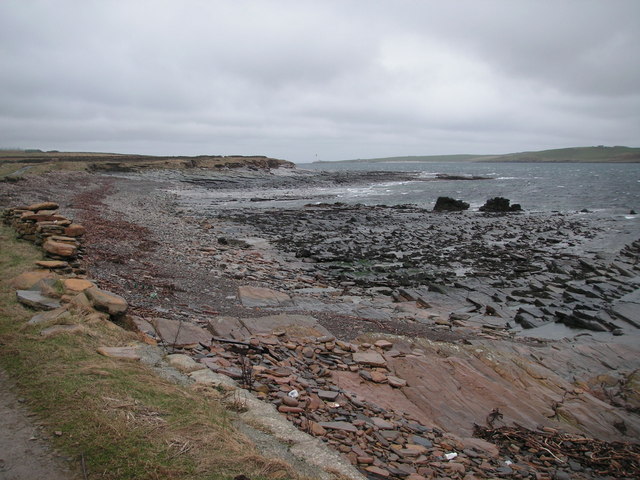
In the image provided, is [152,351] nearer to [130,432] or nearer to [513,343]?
[130,432]

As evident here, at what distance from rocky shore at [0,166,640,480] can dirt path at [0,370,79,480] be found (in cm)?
242

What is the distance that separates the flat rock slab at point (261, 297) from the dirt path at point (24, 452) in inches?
323

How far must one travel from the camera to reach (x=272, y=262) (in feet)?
67.6

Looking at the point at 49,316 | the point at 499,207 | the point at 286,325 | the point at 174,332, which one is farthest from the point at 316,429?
the point at 499,207

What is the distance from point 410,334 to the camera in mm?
11906

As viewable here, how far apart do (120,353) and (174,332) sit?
188 cm

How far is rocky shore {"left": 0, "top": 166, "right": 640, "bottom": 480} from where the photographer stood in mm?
6809

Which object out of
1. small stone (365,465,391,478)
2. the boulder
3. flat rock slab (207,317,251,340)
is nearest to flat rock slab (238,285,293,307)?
flat rock slab (207,317,251,340)

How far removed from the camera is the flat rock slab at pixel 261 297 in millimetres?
13359

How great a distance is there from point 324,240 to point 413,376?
756 inches

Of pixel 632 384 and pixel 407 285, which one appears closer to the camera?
pixel 632 384

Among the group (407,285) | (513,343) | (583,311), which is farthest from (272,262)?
(583,311)

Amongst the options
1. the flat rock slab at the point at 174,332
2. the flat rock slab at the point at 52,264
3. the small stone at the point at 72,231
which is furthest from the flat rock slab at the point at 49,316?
the small stone at the point at 72,231

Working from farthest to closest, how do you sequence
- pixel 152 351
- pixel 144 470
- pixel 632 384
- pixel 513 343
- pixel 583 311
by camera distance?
1. pixel 583 311
2. pixel 513 343
3. pixel 632 384
4. pixel 152 351
5. pixel 144 470
